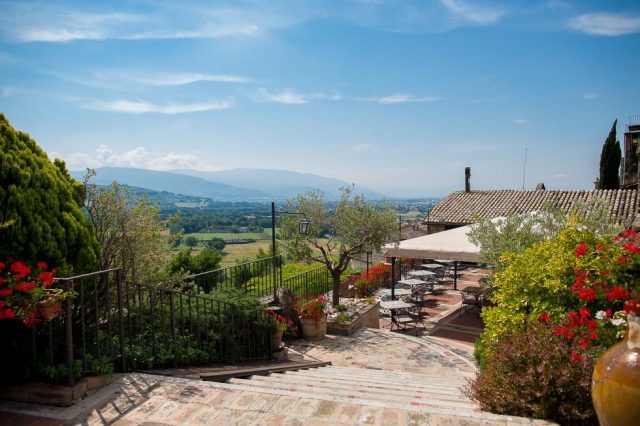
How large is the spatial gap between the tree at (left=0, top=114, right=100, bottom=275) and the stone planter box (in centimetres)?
604

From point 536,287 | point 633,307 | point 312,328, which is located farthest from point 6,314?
point 312,328

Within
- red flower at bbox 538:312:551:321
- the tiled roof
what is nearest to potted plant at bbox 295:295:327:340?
red flower at bbox 538:312:551:321

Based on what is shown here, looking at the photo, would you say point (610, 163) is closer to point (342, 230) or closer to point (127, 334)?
point (342, 230)

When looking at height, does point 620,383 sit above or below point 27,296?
below

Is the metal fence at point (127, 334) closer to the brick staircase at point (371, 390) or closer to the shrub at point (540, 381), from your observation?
the brick staircase at point (371, 390)

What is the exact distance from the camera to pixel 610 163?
95.7 feet

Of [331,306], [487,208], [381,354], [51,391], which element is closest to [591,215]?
[381,354]

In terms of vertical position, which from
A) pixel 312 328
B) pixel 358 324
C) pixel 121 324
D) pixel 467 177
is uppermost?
pixel 467 177

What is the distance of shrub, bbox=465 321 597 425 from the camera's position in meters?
3.30

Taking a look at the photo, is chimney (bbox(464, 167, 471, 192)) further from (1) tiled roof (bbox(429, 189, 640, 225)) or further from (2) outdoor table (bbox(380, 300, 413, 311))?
(2) outdoor table (bbox(380, 300, 413, 311))

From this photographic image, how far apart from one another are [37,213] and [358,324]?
7548mm

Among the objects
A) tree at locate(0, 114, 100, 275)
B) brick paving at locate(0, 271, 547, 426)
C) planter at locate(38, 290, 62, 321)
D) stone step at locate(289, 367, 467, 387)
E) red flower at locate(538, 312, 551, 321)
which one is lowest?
stone step at locate(289, 367, 467, 387)

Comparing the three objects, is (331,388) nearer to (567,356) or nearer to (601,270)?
Answer: (567,356)

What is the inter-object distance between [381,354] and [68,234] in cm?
604
